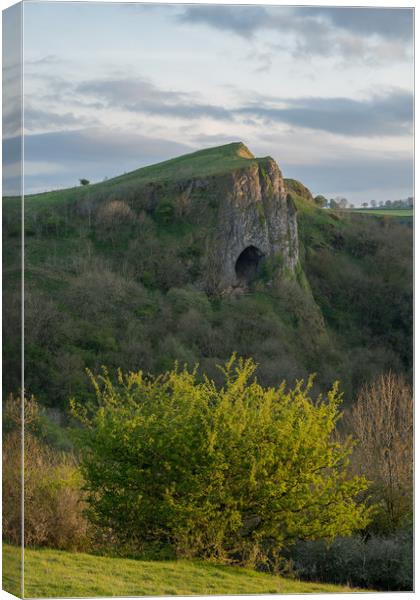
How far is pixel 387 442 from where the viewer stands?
13.7 meters

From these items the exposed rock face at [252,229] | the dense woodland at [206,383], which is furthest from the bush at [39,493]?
the exposed rock face at [252,229]

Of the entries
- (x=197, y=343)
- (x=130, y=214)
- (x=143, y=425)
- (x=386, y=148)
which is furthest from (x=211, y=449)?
(x=130, y=214)

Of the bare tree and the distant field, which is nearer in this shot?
the bare tree

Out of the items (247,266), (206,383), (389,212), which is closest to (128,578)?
(206,383)

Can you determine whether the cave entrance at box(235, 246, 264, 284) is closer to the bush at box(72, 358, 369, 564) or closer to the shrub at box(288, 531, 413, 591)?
the bush at box(72, 358, 369, 564)

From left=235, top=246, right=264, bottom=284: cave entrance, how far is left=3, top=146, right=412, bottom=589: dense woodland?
16 centimetres

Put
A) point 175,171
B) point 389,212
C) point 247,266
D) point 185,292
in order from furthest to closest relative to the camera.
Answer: point 185,292 < point 247,266 < point 175,171 < point 389,212

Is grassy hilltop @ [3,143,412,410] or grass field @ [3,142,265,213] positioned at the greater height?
grass field @ [3,142,265,213]

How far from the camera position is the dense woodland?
1097 centimetres

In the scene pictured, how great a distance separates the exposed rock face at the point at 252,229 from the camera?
47.3ft

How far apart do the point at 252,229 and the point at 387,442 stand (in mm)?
3591

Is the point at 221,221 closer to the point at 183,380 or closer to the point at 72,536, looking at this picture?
the point at 183,380

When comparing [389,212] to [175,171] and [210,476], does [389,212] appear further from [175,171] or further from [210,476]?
[210,476]

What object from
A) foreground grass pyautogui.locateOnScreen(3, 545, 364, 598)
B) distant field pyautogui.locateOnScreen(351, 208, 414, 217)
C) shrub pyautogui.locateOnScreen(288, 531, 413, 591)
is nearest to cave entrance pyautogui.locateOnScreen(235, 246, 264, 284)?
distant field pyautogui.locateOnScreen(351, 208, 414, 217)
